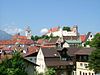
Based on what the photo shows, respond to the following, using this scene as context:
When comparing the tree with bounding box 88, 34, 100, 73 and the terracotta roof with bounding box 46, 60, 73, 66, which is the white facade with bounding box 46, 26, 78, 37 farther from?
the tree with bounding box 88, 34, 100, 73

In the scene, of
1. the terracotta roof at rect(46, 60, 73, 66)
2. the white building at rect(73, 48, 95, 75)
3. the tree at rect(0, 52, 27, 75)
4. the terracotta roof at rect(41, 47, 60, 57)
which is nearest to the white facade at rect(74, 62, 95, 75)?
the white building at rect(73, 48, 95, 75)

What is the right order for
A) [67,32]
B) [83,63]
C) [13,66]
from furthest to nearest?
[67,32] → [83,63] → [13,66]

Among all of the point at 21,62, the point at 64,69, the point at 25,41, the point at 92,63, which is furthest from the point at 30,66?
the point at 25,41

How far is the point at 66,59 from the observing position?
59312mm

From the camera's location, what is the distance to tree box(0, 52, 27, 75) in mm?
33406

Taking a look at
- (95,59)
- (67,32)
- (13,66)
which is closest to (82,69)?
(95,59)

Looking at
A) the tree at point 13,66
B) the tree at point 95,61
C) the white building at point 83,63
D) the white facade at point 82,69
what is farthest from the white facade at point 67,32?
the tree at point 13,66

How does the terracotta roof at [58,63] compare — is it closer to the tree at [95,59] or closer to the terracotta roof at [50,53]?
the terracotta roof at [50,53]

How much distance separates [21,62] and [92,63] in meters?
17.3

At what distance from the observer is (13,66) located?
1374 inches

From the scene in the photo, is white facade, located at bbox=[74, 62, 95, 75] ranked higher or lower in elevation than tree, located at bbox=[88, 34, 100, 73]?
lower

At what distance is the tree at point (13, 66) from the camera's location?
110 ft

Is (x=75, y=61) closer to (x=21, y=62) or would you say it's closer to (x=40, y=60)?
(x=40, y=60)

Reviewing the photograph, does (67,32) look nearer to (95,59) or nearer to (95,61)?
(95,59)
